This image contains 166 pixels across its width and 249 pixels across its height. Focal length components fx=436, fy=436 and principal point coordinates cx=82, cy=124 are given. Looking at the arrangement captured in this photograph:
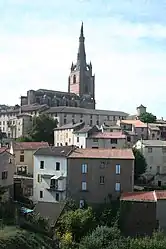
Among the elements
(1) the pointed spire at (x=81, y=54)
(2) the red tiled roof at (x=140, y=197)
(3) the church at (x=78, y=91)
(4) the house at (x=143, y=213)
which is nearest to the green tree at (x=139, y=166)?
(2) the red tiled roof at (x=140, y=197)

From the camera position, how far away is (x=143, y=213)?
36969mm

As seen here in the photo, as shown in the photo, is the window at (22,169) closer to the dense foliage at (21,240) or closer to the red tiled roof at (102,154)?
the red tiled roof at (102,154)

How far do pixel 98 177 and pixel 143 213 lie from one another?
19.0ft

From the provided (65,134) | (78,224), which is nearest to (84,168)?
(78,224)

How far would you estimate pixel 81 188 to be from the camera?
40.6 m

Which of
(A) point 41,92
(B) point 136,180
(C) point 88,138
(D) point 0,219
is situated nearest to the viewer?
(D) point 0,219

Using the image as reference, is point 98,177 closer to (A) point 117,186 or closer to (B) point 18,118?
(A) point 117,186

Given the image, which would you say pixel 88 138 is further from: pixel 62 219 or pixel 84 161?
pixel 62 219

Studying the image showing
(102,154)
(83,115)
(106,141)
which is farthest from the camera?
(83,115)

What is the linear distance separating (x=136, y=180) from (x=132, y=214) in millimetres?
13759

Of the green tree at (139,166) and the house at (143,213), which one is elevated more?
the green tree at (139,166)

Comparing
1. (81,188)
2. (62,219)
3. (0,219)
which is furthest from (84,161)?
(0,219)

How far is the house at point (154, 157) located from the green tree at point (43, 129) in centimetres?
2297

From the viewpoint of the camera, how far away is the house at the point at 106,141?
57.7 meters
